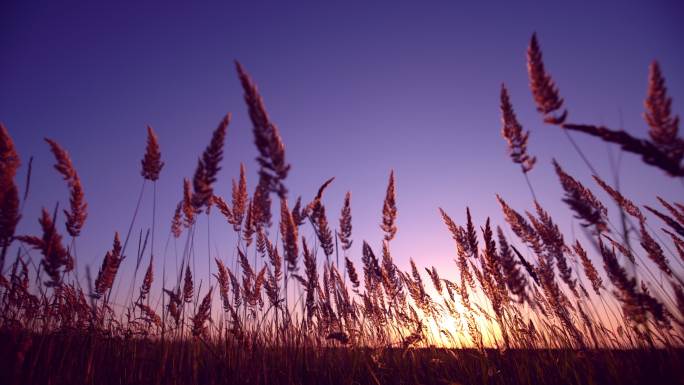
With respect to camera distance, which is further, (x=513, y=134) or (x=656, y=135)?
(x=513, y=134)

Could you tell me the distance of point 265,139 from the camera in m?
1.80

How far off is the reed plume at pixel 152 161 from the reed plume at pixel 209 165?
1.36 m

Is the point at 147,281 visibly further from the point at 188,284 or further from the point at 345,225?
the point at 345,225

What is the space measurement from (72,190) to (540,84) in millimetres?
3881

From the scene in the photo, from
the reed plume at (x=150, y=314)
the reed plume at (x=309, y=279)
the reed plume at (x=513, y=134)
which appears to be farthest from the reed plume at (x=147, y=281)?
the reed plume at (x=513, y=134)

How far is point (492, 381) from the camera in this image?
250 cm

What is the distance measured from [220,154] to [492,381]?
279cm

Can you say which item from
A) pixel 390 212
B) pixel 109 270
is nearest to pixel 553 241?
pixel 390 212

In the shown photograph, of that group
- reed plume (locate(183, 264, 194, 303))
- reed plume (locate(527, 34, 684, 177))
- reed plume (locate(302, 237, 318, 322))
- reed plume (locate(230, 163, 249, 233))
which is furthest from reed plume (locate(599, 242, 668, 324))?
reed plume (locate(183, 264, 194, 303))

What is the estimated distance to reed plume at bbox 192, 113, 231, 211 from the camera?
2.16 meters

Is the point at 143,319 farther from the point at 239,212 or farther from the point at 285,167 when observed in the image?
the point at 285,167

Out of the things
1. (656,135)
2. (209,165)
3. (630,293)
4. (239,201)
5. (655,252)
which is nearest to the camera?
(656,135)

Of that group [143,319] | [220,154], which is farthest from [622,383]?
[143,319]

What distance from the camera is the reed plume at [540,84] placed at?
73.5 inches
